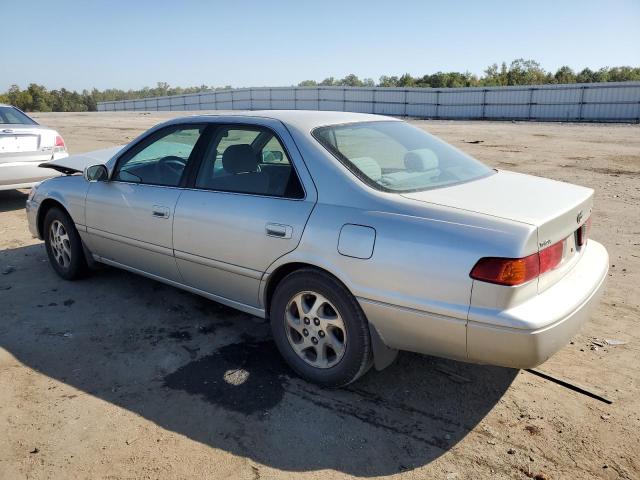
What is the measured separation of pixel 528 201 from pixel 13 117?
8.29m

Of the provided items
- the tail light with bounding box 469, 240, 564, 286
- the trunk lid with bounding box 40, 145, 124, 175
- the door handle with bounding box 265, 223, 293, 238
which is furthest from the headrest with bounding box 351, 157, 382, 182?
the trunk lid with bounding box 40, 145, 124, 175

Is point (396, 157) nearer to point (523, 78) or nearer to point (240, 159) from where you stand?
point (240, 159)

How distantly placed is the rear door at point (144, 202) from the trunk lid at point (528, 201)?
1.88 m

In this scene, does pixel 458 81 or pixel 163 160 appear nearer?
pixel 163 160

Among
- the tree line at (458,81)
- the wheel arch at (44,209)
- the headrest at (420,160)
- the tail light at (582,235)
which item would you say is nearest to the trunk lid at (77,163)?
the wheel arch at (44,209)

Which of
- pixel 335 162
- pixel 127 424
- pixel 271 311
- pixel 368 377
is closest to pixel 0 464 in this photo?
pixel 127 424

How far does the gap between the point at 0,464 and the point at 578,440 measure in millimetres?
2877

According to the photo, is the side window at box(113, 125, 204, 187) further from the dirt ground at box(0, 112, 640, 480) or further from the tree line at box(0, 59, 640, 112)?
the tree line at box(0, 59, 640, 112)

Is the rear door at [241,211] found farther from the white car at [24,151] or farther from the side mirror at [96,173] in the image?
the white car at [24,151]

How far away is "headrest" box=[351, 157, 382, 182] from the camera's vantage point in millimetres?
3102

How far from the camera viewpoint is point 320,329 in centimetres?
312

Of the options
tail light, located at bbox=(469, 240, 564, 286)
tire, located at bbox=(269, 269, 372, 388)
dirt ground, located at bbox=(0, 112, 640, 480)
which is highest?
tail light, located at bbox=(469, 240, 564, 286)

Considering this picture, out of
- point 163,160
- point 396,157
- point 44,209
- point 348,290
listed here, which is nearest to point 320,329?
point 348,290

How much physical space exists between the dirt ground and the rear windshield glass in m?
4.81
